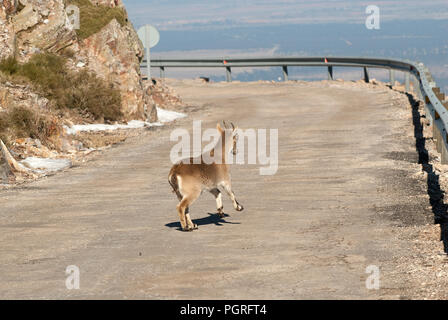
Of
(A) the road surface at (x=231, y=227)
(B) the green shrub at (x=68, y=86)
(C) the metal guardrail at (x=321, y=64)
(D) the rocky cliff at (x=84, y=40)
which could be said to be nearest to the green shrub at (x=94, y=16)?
(D) the rocky cliff at (x=84, y=40)

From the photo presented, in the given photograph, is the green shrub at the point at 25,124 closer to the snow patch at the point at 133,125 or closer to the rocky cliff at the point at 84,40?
the snow patch at the point at 133,125

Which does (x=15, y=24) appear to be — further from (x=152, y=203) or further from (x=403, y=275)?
(x=403, y=275)

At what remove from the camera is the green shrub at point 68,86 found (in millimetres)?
24219

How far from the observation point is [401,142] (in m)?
19.4

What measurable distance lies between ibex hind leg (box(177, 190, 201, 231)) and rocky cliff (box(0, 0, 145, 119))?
15142 millimetres

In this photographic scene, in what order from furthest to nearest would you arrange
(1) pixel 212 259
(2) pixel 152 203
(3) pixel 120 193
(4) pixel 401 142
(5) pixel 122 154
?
(5) pixel 122 154 → (4) pixel 401 142 → (3) pixel 120 193 → (2) pixel 152 203 → (1) pixel 212 259

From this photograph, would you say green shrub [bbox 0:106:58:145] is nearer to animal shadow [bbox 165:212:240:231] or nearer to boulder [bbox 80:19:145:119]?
boulder [bbox 80:19:145:119]

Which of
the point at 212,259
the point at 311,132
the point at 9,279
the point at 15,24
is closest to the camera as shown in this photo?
the point at 9,279

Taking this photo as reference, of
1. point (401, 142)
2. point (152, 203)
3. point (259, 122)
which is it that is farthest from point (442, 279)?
point (259, 122)

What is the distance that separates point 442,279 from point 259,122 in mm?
17733

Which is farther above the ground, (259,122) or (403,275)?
(259,122)

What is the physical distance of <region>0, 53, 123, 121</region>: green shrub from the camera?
24219 millimetres

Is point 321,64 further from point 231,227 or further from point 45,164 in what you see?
point 231,227

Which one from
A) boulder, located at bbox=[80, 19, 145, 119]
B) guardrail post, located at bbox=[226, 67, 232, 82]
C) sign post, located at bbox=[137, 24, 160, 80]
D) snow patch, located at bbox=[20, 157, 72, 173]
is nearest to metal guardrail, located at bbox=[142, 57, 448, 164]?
guardrail post, located at bbox=[226, 67, 232, 82]
